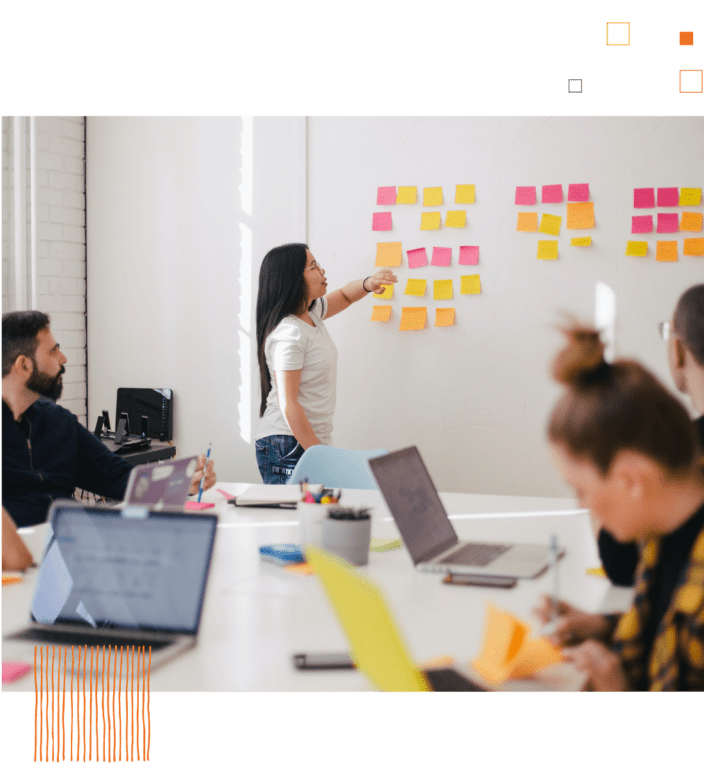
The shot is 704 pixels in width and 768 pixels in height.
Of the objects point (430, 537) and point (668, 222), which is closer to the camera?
point (430, 537)

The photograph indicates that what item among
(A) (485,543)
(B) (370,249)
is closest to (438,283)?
(B) (370,249)

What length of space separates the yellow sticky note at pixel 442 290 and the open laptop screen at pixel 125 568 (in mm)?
2400

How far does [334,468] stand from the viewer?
254cm

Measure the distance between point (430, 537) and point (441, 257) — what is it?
6.19 feet

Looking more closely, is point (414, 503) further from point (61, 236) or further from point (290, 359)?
point (61, 236)

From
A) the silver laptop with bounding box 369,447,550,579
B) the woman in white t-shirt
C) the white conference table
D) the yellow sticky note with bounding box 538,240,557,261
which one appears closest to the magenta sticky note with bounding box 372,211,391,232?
the woman in white t-shirt

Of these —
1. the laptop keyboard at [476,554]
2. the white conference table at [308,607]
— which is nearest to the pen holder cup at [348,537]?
the white conference table at [308,607]

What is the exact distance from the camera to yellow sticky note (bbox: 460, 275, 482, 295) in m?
3.31

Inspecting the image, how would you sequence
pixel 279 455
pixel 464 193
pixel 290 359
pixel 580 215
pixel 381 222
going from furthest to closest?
pixel 381 222 < pixel 464 193 < pixel 580 215 < pixel 279 455 < pixel 290 359

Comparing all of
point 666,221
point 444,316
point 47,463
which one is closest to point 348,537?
point 47,463

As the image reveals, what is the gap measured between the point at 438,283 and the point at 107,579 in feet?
8.00

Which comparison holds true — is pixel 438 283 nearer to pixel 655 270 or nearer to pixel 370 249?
pixel 370 249

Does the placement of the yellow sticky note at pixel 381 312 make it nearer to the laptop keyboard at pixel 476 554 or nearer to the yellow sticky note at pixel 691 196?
the yellow sticky note at pixel 691 196

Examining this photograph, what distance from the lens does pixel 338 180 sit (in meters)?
3.45
